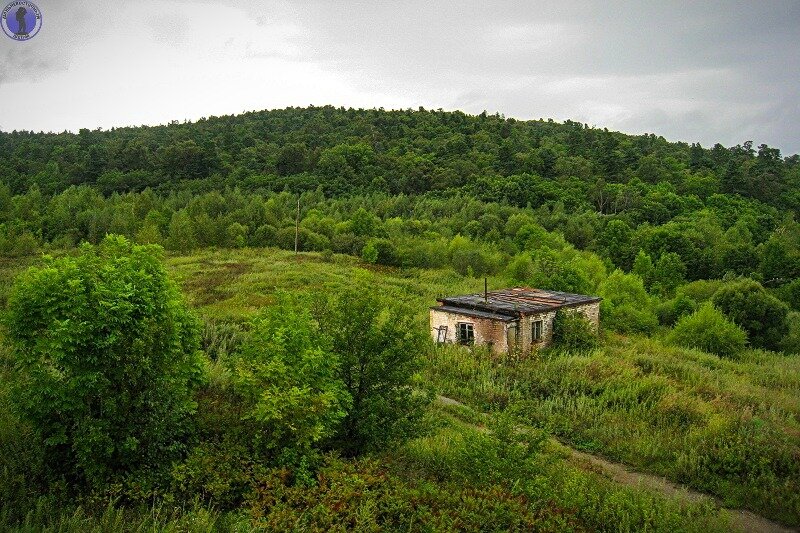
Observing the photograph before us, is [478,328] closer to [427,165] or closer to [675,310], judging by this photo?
[675,310]

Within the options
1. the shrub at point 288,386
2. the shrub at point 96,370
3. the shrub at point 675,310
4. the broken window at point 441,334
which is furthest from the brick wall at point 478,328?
the shrub at point 675,310

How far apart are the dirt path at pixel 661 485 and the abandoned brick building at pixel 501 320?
29.5 feet

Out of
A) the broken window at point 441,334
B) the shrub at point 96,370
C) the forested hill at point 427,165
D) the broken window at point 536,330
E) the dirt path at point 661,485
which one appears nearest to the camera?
the shrub at point 96,370

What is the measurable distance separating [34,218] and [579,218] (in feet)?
197

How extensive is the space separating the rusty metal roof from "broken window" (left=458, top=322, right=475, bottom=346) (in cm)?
90

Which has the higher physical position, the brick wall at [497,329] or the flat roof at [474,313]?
the flat roof at [474,313]

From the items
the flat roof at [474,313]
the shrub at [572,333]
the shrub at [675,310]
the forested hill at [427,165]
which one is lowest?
the shrub at [675,310]

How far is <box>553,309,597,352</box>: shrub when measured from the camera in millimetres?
26750

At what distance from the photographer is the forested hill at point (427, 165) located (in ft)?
253

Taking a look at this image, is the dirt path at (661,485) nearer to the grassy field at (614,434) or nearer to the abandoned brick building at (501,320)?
the grassy field at (614,434)

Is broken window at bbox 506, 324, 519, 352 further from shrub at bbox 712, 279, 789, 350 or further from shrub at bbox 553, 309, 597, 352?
shrub at bbox 712, 279, 789, 350

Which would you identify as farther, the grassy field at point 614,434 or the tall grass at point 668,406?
the tall grass at point 668,406

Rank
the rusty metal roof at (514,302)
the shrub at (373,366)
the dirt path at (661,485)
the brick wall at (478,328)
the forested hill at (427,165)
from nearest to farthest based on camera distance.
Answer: the shrub at (373,366)
the dirt path at (661,485)
the brick wall at (478,328)
the rusty metal roof at (514,302)
the forested hill at (427,165)

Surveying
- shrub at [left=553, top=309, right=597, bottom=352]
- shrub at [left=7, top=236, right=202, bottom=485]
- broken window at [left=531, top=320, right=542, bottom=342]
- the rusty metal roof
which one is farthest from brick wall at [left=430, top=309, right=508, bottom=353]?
shrub at [left=7, top=236, right=202, bottom=485]
